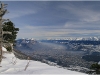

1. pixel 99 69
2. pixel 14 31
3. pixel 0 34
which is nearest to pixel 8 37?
pixel 14 31

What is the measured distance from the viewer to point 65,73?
38.3ft

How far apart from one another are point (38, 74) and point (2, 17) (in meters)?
11.4

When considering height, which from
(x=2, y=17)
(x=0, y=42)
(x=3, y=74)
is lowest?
(x=3, y=74)

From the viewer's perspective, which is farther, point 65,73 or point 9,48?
point 9,48

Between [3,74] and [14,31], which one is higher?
[14,31]

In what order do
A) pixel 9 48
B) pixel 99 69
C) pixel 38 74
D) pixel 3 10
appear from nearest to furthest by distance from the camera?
pixel 38 74, pixel 3 10, pixel 99 69, pixel 9 48

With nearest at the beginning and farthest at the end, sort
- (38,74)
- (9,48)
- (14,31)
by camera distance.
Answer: (38,74) → (9,48) → (14,31)

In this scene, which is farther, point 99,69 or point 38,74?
point 99,69

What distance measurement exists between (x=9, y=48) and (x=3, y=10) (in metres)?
17.8

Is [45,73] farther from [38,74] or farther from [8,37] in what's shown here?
[8,37]

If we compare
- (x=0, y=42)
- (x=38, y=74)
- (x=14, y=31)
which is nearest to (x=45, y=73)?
(x=38, y=74)

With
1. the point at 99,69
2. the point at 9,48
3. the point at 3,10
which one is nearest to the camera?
the point at 3,10

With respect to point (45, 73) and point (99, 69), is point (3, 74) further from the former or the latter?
point (99, 69)

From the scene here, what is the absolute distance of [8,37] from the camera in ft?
127
